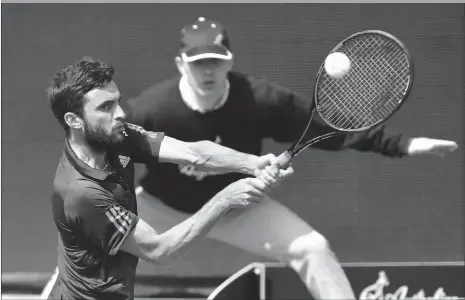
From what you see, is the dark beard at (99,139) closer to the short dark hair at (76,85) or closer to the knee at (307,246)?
the short dark hair at (76,85)

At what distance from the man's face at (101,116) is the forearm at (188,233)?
1.21ft

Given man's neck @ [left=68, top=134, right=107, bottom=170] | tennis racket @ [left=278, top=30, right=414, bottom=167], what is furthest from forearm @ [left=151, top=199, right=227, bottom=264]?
tennis racket @ [left=278, top=30, right=414, bottom=167]

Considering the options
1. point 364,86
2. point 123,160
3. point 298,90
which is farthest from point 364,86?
point 123,160

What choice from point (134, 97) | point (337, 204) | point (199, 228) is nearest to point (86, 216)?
point (199, 228)

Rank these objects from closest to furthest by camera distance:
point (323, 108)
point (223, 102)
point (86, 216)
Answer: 1. point (86, 216)
2. point (323, 108)
3. point (223, 102)

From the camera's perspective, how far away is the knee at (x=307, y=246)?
12.0ft

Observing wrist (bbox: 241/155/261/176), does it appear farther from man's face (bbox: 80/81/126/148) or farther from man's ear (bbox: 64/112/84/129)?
man's ear (bbox: 64/112/84/129)

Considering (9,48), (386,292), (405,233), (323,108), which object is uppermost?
(9,48)

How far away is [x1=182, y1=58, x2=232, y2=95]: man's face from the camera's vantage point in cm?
361

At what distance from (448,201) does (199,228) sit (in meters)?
1.45

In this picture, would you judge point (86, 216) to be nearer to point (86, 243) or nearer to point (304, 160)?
point (86, 243)

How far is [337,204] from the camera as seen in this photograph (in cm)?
384

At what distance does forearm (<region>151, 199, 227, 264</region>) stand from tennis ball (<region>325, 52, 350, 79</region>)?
77cm

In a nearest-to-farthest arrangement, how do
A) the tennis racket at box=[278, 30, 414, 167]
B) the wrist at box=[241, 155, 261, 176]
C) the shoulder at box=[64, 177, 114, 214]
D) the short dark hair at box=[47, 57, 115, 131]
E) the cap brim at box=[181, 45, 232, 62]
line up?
1. the shoulder at box=[64, 177, 114, 214]
2. the short dark hair at box=[47, 57, 115, 131]
3. the wrist at box=[241, 155, 261, 176]
4. the tennis racket at box=[278, 30, 414, 167]
5. the cap brim at box=[181, 45, 232, 62]
